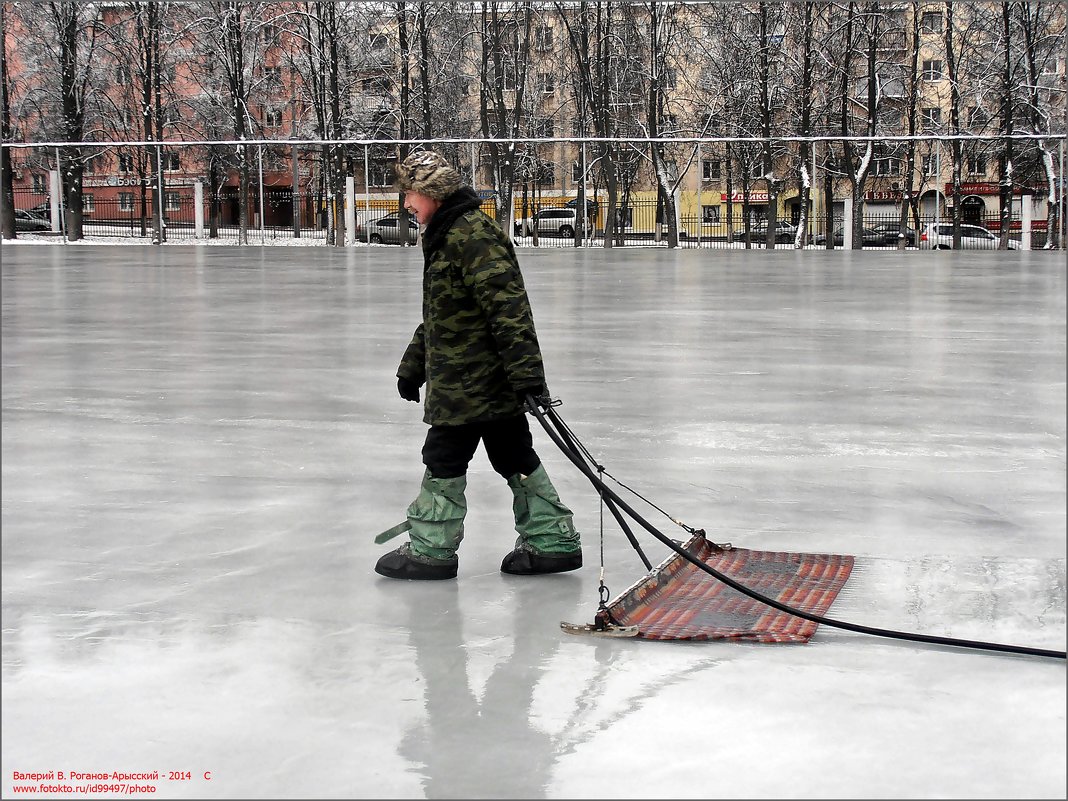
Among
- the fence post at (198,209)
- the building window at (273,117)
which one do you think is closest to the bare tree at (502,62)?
the building window at (273,117)

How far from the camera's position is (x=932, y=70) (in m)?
52.6

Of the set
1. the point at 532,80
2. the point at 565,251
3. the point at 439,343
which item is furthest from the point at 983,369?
the point at 532,80

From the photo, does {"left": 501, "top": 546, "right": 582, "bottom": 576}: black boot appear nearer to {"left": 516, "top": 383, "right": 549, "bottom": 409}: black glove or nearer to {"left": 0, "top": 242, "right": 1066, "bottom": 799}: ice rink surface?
{"left": 0, "top": 242, "right": 1066, "bottom": 799}: ice rink surface

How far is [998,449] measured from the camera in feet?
25.0

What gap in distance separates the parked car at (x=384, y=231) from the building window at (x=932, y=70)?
22.1 metres

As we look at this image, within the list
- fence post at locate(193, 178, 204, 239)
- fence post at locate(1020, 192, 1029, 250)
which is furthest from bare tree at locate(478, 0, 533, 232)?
fence post at locate(1020, 192, 1029, 250)

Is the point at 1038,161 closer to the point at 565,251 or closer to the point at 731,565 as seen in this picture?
the point at 565,251

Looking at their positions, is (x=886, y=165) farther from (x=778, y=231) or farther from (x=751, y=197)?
(x=751, y=197)

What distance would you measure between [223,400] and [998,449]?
16.1 feet

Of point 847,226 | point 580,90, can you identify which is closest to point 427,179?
point 847,226

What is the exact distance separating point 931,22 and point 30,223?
1301 inches

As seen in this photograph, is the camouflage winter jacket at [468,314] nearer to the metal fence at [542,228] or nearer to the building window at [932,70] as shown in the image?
the metal fence at [542,228]

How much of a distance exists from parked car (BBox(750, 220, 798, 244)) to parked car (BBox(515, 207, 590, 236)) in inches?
185

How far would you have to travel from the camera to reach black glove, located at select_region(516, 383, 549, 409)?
16.2 ft
